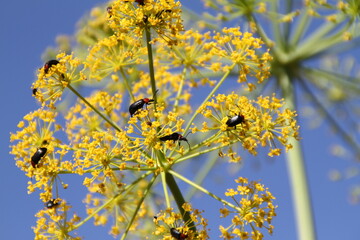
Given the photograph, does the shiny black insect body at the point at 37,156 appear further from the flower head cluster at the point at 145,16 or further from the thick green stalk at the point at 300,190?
the thick green stalk at the point at 300,190

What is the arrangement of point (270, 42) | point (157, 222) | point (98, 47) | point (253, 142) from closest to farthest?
point (157, 222), point (253, 142), point (98, 47), point (270, 42)

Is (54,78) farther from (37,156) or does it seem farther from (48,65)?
(37,156)

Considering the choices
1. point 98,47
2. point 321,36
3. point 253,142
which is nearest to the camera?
point 253,142

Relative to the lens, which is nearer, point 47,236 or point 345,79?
point 47,236

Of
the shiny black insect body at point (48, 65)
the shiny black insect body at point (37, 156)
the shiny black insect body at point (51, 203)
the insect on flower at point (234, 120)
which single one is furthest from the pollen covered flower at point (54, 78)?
the insect on flower at point (234, 120)

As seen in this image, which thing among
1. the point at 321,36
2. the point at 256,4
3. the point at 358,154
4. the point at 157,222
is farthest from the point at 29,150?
the point at 358,154

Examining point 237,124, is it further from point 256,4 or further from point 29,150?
point 256,4
